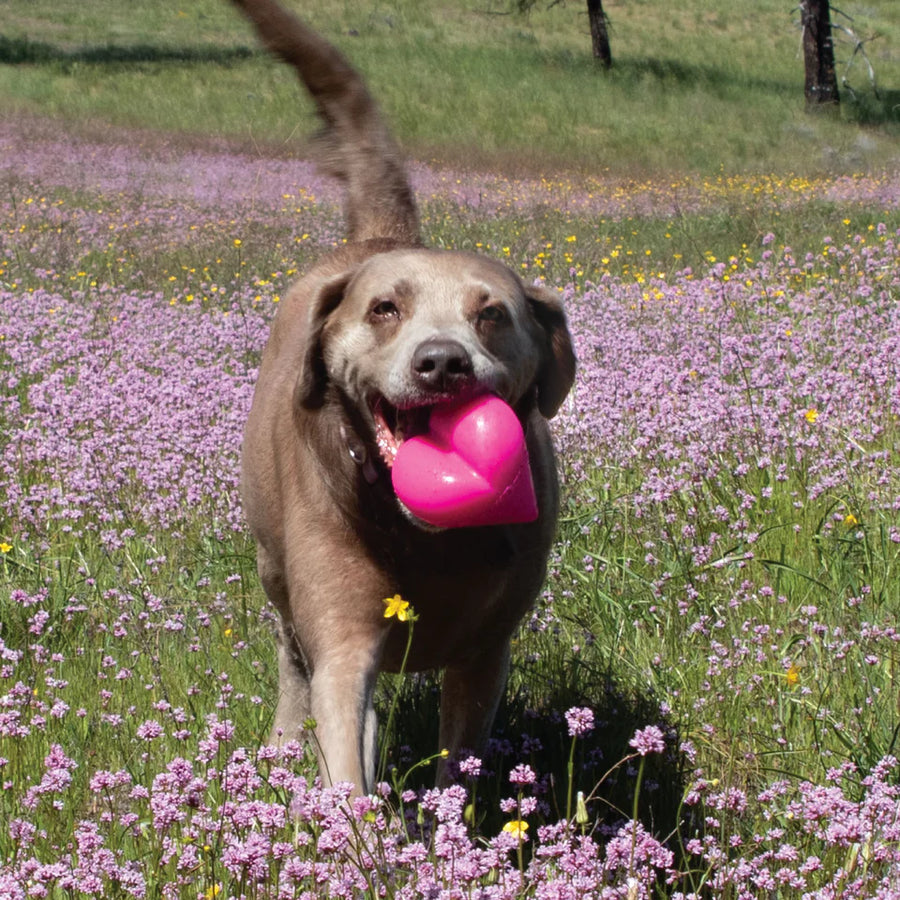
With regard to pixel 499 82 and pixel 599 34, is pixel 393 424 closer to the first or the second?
pixel 499 82

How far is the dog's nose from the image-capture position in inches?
116

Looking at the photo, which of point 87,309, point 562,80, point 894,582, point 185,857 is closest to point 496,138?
point 562,80

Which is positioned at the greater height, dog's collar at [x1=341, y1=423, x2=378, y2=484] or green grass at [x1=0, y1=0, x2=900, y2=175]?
dog's collar at [x1=341, y1=423, x2=378, y2=484]

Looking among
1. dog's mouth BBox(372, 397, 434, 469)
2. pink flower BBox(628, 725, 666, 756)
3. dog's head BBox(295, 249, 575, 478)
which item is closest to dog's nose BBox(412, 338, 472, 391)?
dog's head BBox(295, 249, 575, 478)

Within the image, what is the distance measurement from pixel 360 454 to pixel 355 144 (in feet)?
5.80

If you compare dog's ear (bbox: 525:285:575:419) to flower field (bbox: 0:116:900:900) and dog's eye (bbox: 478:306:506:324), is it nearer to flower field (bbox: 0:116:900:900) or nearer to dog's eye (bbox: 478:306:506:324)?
dog's eye (bbox: 478:306:506:324)

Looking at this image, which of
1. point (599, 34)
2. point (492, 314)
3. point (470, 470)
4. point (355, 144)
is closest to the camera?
point (470, 470)

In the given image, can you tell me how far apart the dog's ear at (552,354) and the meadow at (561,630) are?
33.5 inches

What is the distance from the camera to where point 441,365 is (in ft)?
9.63

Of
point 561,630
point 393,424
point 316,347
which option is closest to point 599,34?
point 561,630

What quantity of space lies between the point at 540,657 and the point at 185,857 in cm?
218

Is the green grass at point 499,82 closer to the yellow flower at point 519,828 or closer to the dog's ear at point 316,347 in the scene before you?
the dog's ear at point 316,347

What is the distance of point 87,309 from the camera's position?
856 centimetres

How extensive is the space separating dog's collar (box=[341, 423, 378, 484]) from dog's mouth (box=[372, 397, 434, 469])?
4 centimetres
